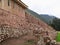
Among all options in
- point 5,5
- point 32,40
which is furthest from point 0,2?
point 32,40

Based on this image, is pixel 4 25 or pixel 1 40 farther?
pixel 4 25

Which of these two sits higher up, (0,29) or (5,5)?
(5,5)

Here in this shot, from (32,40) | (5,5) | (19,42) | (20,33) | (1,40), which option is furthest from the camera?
(5,5)

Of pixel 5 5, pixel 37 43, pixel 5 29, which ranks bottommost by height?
pixel 37 43

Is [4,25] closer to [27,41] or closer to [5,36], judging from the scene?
[5,36]

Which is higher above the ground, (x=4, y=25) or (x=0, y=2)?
(x=0, y=2)

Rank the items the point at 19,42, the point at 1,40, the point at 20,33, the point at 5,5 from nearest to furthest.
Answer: the point at 1,40, the point at 19,42, the point at 20,33, the point at 5,5

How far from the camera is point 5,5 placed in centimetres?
2094

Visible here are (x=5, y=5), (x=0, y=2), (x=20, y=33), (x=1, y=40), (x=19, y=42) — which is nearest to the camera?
(x=1, y=40)

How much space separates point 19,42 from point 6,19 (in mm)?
1980

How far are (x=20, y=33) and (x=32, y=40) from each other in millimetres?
3437

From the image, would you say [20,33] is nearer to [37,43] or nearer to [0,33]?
[37,43]

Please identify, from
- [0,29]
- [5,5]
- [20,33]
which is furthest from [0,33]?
[5,5]

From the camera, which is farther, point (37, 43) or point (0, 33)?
point (37, 43)
